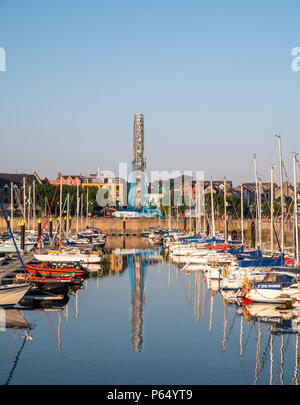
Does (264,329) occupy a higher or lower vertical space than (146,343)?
higher

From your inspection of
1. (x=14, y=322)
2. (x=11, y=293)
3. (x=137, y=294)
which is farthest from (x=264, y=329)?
(x=137, y=294)

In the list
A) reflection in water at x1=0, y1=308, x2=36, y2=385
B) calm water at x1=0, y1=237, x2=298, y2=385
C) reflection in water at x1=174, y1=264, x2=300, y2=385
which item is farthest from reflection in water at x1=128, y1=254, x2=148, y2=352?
reflection in water at x1=0, y1=308, x2=36, y2=385

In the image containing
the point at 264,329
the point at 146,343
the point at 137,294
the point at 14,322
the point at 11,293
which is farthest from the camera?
the point at 137,294

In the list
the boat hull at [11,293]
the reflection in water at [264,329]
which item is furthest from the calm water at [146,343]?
the boat hull at [11,293]

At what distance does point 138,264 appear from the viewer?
2783 inches

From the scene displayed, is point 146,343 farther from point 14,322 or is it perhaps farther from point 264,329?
point 14,322

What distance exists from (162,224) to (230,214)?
18110 millimetres

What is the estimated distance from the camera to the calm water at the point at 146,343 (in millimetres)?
25625

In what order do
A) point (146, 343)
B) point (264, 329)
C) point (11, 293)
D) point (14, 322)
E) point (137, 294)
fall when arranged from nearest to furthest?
point (146, 343) → point (264, 329) → point (14, 322) → point (11, 293) → point (137, 294)

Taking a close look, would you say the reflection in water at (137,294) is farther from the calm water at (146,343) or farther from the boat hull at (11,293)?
the boat hull at (11,293)

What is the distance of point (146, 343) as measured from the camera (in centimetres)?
3123

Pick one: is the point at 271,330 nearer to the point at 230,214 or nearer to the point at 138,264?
the point at 138,264

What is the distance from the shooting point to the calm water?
84.1ft
